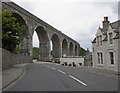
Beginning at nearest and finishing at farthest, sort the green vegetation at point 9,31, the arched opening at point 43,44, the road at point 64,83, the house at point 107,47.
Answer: the road at point 64,83 → the house at point 107,47 → the green vegetation at point 9,31 → the arched opening at point 43,44

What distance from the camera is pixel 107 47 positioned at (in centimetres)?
3097

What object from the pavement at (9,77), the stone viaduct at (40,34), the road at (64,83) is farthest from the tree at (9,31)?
the stone viaduct at (40,34)

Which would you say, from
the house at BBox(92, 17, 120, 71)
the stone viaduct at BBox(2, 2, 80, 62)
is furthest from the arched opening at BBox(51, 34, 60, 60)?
the house at BBox(92, 17, 120, 71)

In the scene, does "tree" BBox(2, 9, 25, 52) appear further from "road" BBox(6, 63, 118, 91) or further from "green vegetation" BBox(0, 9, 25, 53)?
"road" BBox(6, 63, 118, 91)

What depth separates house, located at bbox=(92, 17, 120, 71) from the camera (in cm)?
2867

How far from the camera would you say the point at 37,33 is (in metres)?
75.3

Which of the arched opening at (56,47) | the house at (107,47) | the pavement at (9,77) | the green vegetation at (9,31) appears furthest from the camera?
the arched opening at (56,47)

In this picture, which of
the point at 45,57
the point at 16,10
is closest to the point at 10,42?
the point at 16,10

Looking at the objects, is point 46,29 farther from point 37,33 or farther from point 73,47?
point 73,47

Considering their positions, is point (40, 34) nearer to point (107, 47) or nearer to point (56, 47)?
point (56, 47)

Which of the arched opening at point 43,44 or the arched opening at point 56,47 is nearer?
the arched opening at point 43,44

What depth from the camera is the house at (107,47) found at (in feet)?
94.1

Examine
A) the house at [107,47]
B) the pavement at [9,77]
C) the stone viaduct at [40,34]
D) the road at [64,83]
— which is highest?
the stone viaduct at [40,34]

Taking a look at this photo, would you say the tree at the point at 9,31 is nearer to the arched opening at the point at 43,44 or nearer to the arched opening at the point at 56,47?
the arched opening at the point at 43,44
